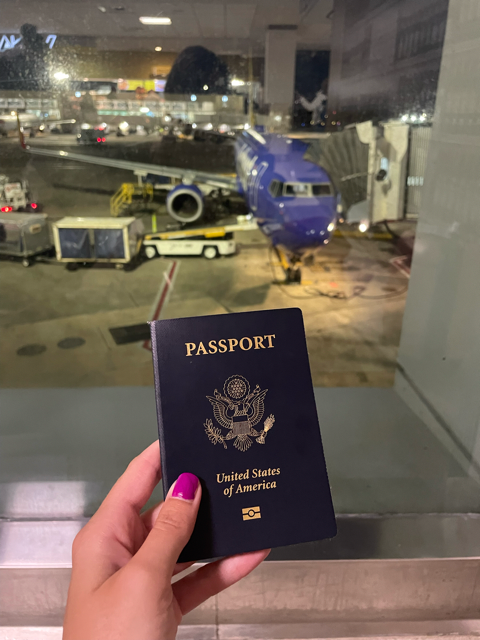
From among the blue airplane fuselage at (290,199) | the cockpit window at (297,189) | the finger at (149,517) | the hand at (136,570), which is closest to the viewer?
the hand at (136,570)

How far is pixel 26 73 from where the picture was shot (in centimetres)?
137

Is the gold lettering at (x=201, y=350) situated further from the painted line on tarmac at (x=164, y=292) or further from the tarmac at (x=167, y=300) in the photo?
the painted line on tarmac at (x=164, y=292)

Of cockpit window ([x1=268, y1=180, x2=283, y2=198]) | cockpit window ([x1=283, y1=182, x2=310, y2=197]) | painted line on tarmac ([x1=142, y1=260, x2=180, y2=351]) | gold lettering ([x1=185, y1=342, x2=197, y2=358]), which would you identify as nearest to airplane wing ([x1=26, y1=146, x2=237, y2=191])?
cockpit window ([x1=268, y1=180, x2=283, y2=198])

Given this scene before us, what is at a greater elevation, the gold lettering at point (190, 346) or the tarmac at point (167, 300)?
the gold lettering at point (190, 346)

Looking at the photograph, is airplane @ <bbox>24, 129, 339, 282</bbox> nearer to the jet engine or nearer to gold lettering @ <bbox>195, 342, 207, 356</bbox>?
the jet engine

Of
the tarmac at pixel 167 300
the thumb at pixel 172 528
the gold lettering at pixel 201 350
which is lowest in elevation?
the tarmac at pixel 167 300

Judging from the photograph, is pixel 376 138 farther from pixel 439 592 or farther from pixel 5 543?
pixel 5 543

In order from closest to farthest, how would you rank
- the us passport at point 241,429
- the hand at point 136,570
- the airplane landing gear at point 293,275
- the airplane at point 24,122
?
1. the hand at point 136,570
2. the us passport at point 241,429
3. the airplane at point 24,122
4. the airplane landing gear at point 293,275

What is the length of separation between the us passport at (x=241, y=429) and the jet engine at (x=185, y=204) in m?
2.32

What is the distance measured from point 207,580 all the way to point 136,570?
0.22m

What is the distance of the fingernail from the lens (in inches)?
23.3

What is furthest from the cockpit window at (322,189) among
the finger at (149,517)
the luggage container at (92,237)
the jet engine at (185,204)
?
the finger at (149,517)

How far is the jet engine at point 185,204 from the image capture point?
9.62ft

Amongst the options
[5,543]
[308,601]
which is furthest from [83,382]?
[308,601]
